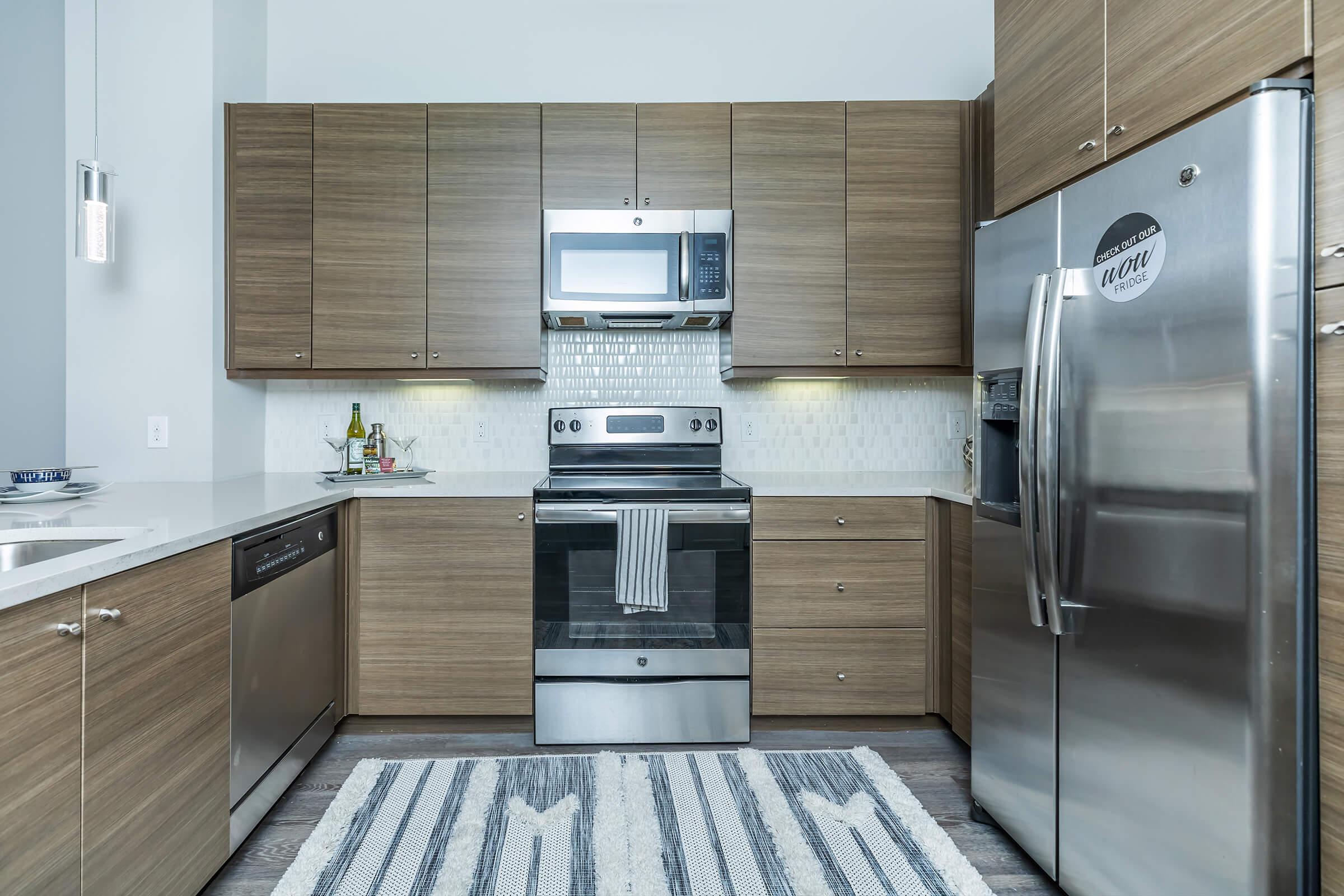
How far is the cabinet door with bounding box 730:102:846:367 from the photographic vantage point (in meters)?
2.59

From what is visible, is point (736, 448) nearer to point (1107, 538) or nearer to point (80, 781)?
point (1107, 538)

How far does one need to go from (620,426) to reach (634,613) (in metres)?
0.76

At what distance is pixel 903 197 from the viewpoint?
2617mm

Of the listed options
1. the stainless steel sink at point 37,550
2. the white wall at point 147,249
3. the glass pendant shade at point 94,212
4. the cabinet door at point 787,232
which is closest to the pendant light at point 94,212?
the glass pendant shade at point 94,212

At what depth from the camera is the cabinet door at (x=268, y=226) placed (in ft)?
8.36

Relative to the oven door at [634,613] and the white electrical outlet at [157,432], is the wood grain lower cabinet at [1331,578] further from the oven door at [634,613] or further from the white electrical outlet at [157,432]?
the white electrical outlet at [157,432]

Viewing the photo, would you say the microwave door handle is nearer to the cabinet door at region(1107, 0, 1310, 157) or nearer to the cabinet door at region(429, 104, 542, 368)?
the cabinet door at region(429, 104, 542, 368)

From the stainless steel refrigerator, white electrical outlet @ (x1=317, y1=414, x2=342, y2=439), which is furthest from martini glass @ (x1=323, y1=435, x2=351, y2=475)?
the stainless steel refrigerator

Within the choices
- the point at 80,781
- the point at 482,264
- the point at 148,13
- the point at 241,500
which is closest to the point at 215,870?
the point at 80,781

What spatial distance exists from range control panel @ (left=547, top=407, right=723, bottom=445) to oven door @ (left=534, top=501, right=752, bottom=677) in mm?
466

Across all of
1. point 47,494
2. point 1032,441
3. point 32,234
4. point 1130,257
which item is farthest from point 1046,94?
point 32,234

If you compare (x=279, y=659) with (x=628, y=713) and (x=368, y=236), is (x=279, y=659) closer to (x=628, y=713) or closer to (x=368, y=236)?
(x=628, y=713)

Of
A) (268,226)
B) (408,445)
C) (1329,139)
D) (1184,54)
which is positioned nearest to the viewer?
(1329,139)

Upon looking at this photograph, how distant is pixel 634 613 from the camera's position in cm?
231
